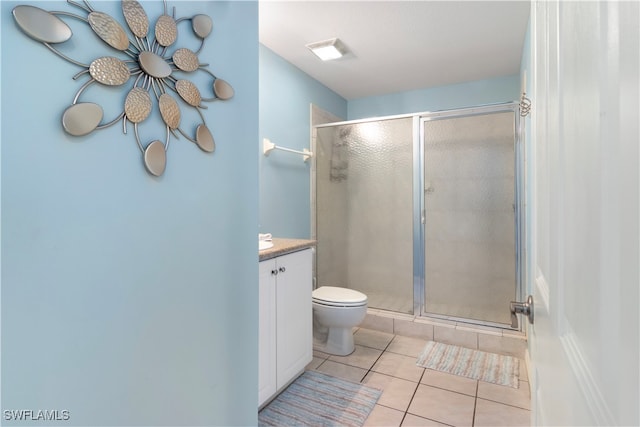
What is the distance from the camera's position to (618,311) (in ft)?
0.91

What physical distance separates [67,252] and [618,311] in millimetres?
960

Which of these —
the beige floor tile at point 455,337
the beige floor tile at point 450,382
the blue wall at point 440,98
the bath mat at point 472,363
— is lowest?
the beige floor tile at point 450,382

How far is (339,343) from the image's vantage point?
2.45 m

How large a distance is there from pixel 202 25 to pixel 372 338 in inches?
101

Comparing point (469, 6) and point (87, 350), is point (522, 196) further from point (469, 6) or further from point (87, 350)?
point (87, 350)

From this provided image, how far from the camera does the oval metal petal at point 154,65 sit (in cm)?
85

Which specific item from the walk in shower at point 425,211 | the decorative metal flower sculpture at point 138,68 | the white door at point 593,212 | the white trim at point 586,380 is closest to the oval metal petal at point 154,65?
the decorative metal flower sculpture at point 138,68

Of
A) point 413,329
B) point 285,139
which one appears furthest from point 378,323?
point 285,139

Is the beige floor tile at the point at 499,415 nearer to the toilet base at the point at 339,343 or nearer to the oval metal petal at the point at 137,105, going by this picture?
the toilet base at the point at 339,343

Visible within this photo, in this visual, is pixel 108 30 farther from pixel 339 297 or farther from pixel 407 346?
pixel 407 346

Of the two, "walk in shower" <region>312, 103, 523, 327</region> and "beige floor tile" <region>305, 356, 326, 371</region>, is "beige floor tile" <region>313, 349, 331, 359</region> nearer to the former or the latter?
"beige floor tile" <region>305, 356, 326, 371</region>

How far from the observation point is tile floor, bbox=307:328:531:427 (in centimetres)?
168

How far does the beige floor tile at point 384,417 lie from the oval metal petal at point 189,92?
1756mm

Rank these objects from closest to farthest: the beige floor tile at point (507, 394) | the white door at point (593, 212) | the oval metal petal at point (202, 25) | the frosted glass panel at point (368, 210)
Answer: the white door at point (593, 212), the oval metal petal at point (202, 25), the beige floor tile at point (507, 394), the frosted glass panel at point (368, 210)
